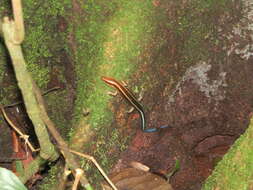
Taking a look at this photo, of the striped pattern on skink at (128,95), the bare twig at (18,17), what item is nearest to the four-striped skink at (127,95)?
the striped pattern on skink at (128,95)

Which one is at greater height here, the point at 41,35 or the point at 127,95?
the point at 41,35

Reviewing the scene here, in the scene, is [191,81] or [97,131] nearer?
[97,131]

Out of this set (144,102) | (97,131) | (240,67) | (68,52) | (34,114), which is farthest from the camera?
(240,67)

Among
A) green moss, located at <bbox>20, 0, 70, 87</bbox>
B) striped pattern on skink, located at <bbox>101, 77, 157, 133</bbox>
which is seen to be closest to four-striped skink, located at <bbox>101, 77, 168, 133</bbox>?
striped pattern on skink, located at <bbox>101, 77, 157, 133</bbox>

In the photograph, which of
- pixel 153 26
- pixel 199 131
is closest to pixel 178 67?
pixel 153 26

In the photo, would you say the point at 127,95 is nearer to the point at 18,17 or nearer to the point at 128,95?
the point at 128,95

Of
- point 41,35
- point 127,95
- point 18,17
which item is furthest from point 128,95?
point 18,17

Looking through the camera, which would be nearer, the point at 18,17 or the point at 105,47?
the point at 18,17

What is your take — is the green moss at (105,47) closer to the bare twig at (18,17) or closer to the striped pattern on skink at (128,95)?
the striped pattern on skink at (128,95)

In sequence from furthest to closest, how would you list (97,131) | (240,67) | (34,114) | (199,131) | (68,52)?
(199,131), (240,67), (68,52), (97,131), (34,114)

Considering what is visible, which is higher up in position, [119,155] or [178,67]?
[178,67]

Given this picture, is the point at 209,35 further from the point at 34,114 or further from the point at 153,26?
the point at 34,114
